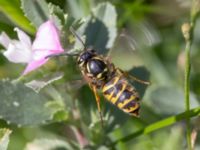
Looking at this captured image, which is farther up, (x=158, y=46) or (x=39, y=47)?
(x=39, y=47)

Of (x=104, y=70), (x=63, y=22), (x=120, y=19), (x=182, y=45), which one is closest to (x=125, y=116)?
(x=104, y=70)

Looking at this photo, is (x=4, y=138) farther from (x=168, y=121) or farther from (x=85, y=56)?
(x=168, y=121)

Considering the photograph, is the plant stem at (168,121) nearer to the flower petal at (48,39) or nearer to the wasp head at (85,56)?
the wasp head at (85,56)

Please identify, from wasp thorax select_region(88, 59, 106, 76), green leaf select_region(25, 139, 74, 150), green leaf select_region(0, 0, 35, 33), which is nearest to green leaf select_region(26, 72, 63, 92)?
wasp thorax select_region(88, 59, 106, 76)

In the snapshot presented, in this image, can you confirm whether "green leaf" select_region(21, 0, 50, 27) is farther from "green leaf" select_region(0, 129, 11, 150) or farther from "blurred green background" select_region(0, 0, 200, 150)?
"green leaf" select_region(0, 129, 11, 150)

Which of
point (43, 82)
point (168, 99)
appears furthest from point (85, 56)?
point (168, 99)

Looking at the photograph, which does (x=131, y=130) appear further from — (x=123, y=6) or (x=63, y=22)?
(x=63, y=22)
